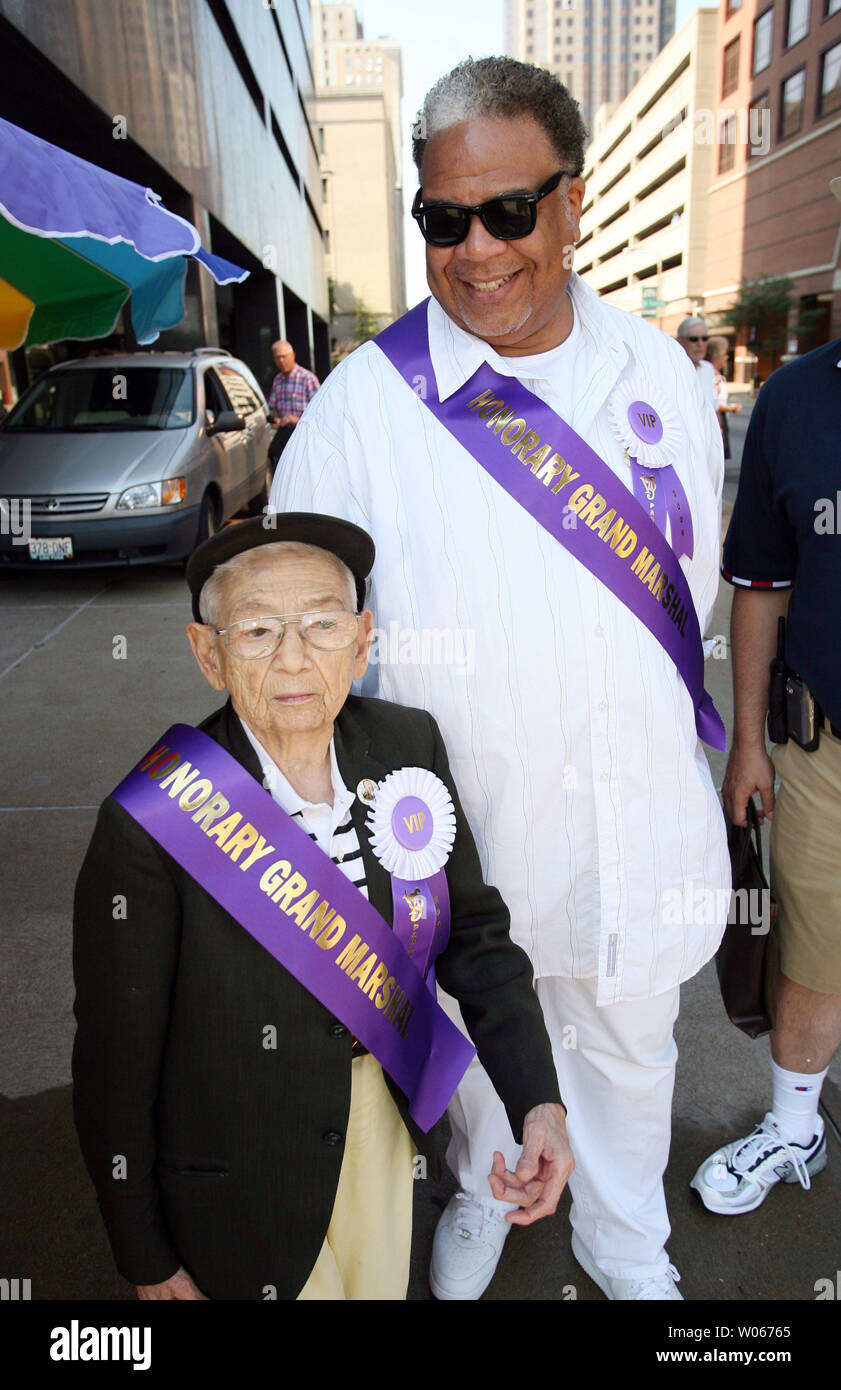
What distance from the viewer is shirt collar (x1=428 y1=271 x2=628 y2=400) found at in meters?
1.59

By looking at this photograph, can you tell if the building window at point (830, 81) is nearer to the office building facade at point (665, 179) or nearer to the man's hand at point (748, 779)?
the office building facade at point (665, 179)

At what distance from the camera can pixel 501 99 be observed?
1.45 metres

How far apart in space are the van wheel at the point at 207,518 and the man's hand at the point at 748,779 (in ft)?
20.3

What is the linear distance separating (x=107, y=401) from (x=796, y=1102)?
763cm

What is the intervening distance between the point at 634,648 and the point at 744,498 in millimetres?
655

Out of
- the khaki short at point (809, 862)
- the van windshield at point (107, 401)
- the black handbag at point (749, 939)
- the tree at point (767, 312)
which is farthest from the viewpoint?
the tree at point (767, 312)

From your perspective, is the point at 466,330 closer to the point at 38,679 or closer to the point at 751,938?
the point at 751,938

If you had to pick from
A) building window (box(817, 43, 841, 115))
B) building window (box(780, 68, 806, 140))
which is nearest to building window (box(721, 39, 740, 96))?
building window (box(780, 68, 806, 140))

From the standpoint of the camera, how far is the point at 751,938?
206cm

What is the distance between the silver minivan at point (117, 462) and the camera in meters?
7.07

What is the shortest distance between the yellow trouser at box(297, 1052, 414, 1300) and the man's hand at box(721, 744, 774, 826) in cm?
101

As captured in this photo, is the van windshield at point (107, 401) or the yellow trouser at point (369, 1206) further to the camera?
the van windshield at point (107, 401)

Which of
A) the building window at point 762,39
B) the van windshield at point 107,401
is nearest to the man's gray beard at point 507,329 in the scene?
the van windshield at point 107,401
